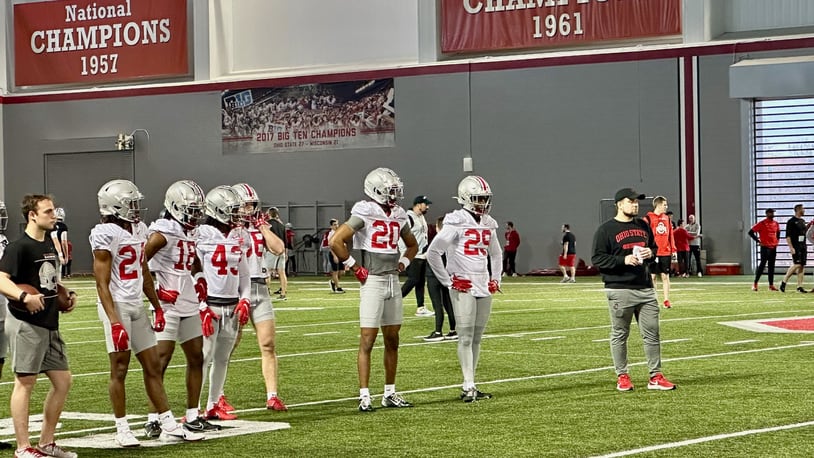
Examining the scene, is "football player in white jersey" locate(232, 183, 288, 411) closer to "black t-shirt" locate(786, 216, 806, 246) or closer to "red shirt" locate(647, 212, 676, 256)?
"red shirt" locate(647, 212, 676, 256)

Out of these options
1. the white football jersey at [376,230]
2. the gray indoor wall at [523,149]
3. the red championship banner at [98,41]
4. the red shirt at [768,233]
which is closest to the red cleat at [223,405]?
the white football jersey at [376,230]

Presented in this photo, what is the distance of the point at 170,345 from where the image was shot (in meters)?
10.1

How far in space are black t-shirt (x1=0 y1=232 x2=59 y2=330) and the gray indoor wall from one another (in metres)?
30.3

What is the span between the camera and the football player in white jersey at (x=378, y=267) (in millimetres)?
11250

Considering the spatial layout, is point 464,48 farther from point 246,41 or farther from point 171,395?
point 171,395

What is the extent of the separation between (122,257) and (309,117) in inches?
1313

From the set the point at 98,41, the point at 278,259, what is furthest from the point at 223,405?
the point at 98,41

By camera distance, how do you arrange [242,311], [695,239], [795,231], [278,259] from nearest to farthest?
[242,311]
[795,231]
[278,259]
[695,239]

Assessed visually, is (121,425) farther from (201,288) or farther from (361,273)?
(361,273)

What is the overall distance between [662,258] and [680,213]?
14841 millimetres

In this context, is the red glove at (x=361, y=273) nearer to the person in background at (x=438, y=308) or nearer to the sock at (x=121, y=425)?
the sock at (x=121, y=425)

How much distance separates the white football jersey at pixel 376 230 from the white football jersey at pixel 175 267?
182 centimetres

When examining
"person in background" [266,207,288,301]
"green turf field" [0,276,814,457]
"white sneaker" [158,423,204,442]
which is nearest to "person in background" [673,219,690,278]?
"person in background" [266,207,288,301]

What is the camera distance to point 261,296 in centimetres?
1167
